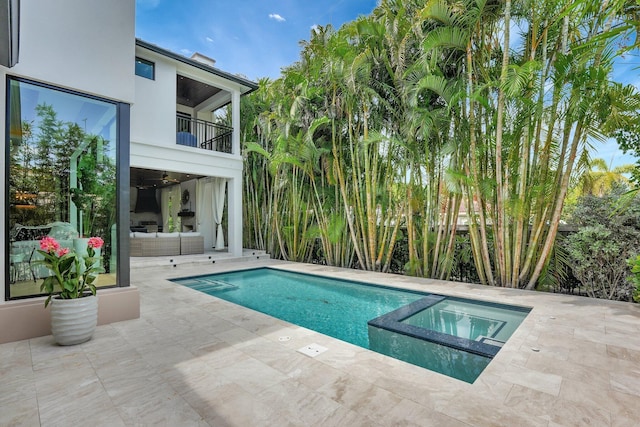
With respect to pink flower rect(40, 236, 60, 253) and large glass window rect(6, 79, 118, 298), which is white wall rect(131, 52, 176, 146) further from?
pink flower rect(40, 236, 60, 253)

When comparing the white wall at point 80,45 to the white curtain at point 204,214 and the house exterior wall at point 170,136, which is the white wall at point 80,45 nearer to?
the house exterior wall at point 170,136

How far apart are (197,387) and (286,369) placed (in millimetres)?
722

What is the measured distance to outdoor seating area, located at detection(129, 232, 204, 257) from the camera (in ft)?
32.4

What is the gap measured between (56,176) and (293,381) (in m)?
4.04

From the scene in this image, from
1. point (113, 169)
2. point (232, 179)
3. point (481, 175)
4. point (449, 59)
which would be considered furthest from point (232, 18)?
point (481, 175)

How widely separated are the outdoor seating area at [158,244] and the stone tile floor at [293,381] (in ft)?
21.6

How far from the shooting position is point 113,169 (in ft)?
13.8

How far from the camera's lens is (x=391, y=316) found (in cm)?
421

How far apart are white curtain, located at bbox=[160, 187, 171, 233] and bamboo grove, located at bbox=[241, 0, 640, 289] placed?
8031 millimetres

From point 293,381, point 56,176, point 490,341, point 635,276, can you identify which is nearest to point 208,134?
point 56,176

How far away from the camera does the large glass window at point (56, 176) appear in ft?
11.8

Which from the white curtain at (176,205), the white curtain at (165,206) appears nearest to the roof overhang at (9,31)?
the white curtain at (176,205)

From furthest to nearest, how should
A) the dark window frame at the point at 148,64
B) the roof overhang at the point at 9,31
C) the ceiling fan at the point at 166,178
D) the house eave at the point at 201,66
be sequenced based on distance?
the ceiling fan at the point at 166,178 → the dark window frame at the point at 148,64 → the house eave at the point at 201,66 → the roof overhang at the point at 9,31

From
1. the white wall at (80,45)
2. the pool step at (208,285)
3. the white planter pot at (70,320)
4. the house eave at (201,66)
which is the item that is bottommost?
the pool step at (208,285)
